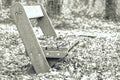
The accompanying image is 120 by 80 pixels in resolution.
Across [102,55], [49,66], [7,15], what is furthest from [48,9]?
[49,66]

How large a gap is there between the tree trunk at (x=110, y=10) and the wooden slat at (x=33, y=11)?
10.5 meters

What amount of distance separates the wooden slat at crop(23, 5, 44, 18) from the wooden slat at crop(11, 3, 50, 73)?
0.65ft

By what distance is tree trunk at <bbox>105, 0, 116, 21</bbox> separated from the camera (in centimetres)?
1702

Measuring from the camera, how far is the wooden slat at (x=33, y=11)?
5861 mm

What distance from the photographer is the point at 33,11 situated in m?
6.32

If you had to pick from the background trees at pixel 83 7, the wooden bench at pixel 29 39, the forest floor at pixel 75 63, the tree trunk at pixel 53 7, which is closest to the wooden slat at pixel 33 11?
the wooden bench at pixel 29 39

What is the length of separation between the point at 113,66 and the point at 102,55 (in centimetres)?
90

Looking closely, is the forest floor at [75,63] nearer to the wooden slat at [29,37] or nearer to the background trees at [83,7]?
the wooden slat at [29,37]

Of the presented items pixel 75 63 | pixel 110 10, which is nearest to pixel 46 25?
pixel 75 63

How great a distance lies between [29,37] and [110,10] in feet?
40.2

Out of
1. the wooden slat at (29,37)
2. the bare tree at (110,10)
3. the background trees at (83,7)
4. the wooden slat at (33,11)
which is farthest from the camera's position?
the bare tree at (110,10)

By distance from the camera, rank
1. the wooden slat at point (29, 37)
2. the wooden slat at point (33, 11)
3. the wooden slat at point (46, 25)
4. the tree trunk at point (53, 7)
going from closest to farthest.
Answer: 1. the wooden slat at point (29, 37)
2. the wooden slat at point (33, 11)
3. the wooden slat at point (46, 25)
4. the tree trunk at point (53, 7)

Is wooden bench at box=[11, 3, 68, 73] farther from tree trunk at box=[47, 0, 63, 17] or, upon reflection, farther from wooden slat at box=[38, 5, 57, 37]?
tree trunk at box=[47, 0, 63, 17]

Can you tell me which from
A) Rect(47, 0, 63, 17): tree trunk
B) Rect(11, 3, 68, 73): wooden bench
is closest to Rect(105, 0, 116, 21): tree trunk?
Rect(47, 0, 63, 17): tree trunk
